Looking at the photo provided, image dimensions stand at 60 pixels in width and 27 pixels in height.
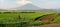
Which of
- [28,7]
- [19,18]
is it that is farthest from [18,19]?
[28,7]

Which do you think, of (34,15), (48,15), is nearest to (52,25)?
(48,15)

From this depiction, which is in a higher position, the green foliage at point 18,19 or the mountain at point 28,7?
the mountain at point 28,7

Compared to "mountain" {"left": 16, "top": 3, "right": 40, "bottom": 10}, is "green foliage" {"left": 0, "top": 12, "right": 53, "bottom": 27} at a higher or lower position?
lower

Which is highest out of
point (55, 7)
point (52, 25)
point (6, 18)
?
point (55, 7)

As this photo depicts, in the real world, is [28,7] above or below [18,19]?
above

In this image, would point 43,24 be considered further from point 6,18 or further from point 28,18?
point 6,18

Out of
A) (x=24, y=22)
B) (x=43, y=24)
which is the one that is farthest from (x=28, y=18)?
(x=43, y=24)

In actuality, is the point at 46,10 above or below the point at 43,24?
above

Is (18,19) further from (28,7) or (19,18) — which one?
(28,7)

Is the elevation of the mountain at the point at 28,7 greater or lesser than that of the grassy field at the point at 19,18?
greater

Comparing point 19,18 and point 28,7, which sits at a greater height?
point 28,7

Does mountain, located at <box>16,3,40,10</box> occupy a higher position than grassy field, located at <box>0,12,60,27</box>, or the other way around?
mountain, located at <box>16,3,40,10</box>
